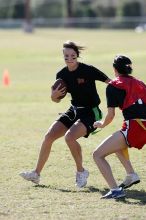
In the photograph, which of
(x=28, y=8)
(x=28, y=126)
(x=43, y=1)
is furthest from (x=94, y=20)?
(x=28, y=126)

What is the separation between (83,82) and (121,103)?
113cm

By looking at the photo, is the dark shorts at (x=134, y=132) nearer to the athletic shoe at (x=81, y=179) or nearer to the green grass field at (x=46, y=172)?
the green grass field at (x=46, y=172)

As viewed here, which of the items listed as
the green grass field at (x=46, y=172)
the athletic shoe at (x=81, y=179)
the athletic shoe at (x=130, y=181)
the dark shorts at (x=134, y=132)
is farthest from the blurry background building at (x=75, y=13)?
the dark shorts at (x=134, y=132)

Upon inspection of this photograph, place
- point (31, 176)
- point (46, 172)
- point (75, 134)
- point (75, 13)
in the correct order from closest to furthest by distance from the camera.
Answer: point (75, 134) < point (31, 176) < point (46, 172) < point (75, 13)

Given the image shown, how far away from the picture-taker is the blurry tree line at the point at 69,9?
87.1 metres

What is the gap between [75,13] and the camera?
89750mm

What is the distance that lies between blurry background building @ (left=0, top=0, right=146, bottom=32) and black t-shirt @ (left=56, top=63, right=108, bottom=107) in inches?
2705

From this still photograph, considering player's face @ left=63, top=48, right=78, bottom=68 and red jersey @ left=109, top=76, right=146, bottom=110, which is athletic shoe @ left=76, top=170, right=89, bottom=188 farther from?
player's face @ left=63, top=48, right=78, bottom=68

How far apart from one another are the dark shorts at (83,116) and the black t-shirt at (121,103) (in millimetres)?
972

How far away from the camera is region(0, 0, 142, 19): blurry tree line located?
87.1m

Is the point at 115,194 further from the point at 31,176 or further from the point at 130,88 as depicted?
the point at 31,176

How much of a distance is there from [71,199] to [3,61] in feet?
92.9

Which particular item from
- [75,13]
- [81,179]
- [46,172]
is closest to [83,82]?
[81,179]

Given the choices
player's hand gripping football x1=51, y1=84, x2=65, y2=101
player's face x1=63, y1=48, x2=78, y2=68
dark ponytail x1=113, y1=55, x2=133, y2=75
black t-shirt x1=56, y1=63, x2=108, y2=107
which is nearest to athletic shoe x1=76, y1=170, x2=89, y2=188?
black t-shirt x1=56, y1=63, x2=108, y2=107
